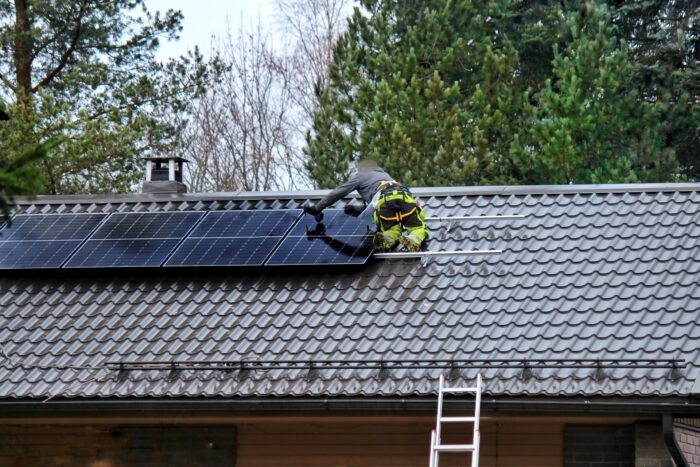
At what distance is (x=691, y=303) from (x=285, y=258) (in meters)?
4.36

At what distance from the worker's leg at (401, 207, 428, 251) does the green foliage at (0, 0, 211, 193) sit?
717 inches

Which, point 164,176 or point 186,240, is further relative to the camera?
point 164,176

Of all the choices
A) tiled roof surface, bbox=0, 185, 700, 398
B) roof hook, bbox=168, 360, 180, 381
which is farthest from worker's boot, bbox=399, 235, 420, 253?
roof hook, bbox=168, 360, 180, 381

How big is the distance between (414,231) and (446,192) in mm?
1476

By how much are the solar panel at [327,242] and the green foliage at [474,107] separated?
13.1 metres

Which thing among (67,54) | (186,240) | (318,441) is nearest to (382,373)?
(318,441)

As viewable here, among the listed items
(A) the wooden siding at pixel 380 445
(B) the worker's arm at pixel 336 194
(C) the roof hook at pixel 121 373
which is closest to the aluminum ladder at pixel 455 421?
(A) the wooden siding at pixel 380 445

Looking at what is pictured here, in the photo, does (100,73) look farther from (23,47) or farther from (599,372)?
(599,372)

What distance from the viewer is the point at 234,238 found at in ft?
49.8

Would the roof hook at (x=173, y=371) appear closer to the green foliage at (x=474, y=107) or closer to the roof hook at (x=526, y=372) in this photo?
the roof hook at (x=526, y=372)

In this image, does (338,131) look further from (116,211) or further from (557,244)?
(557,244)

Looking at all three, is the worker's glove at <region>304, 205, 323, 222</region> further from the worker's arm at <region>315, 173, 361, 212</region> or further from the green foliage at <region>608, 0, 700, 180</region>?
the green foliage at <region>608, 0, 700, 180</region>

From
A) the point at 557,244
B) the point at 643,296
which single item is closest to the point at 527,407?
the point at 643,296

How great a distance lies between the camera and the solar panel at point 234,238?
14727mm
